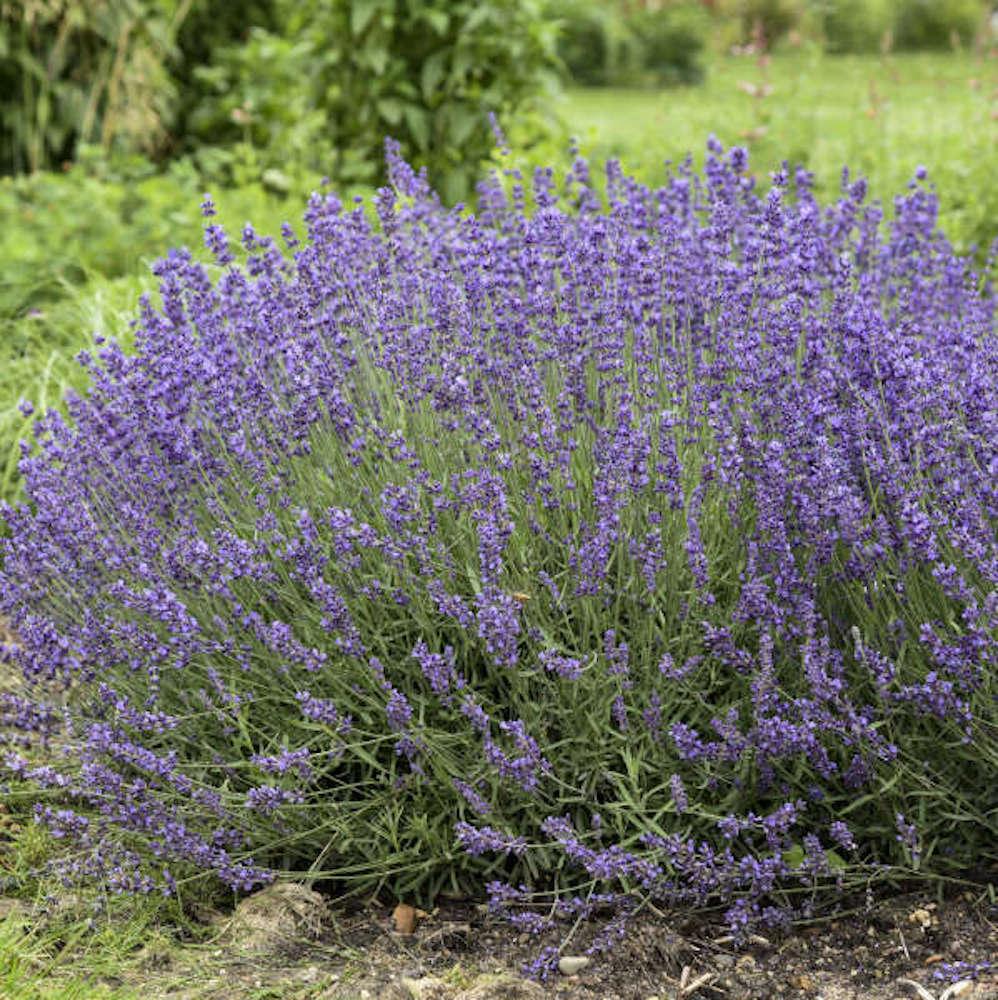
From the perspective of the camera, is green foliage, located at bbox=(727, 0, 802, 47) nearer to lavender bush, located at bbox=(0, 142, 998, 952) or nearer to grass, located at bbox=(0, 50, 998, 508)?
grass, located at bbox=(0, 50, 998, 508)

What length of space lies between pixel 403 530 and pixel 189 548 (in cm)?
46

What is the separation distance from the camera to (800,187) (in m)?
4.16

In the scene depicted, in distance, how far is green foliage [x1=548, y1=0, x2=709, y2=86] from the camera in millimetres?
19828

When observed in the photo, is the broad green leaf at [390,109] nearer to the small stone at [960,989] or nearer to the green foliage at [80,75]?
the green foliage at [80,75]

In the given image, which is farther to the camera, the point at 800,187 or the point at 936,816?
the point at 800,187

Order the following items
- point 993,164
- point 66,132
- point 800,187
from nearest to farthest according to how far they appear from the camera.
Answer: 1. point 800,187
2. point 993,164
3. point 66,132

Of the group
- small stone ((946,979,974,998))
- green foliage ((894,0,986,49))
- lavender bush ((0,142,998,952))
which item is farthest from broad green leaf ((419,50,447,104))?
green foliage ((894,0,986,49))

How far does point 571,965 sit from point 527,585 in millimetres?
798

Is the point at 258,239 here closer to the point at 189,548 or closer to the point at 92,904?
the point at 189,548

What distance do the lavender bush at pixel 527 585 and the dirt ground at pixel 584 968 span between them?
9 centimetres

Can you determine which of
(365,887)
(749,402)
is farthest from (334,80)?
(365,887)

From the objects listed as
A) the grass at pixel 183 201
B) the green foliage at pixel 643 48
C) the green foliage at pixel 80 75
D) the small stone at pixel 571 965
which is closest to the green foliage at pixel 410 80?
the grass at pixel 183 201

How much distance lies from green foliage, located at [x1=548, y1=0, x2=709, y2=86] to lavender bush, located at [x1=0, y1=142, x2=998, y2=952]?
17.3 meters

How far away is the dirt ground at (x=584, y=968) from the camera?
8.87 ft
